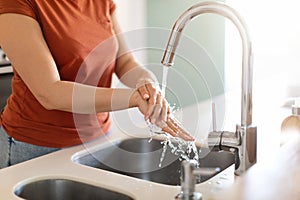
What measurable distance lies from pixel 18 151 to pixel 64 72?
259 mm

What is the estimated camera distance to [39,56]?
1.18 m

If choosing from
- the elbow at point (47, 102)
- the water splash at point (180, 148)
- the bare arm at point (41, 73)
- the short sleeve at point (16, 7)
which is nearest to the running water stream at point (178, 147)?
the water splash at point (180, 148)

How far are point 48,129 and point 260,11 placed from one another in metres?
1.36

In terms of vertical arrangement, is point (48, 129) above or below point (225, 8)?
below

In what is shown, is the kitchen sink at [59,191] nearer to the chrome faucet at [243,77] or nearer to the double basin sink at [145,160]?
the double basin sink at [145,160]

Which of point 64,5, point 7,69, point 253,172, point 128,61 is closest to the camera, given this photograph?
point 253,172

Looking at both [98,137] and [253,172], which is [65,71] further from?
[253,172]

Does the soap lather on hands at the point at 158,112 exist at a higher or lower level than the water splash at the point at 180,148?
higher

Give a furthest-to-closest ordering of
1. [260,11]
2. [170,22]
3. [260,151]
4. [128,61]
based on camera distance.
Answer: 1. [170,22]
2. [260,11]
3. [128,61]
4. [260,151]

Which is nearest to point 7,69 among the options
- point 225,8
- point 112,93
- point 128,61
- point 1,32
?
point 128,61

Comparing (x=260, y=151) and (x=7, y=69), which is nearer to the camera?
(x=260, y=151)

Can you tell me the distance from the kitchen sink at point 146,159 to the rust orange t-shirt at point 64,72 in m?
0.08

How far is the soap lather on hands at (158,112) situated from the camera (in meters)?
1.10

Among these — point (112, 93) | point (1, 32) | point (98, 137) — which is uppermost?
point (1, 32)
